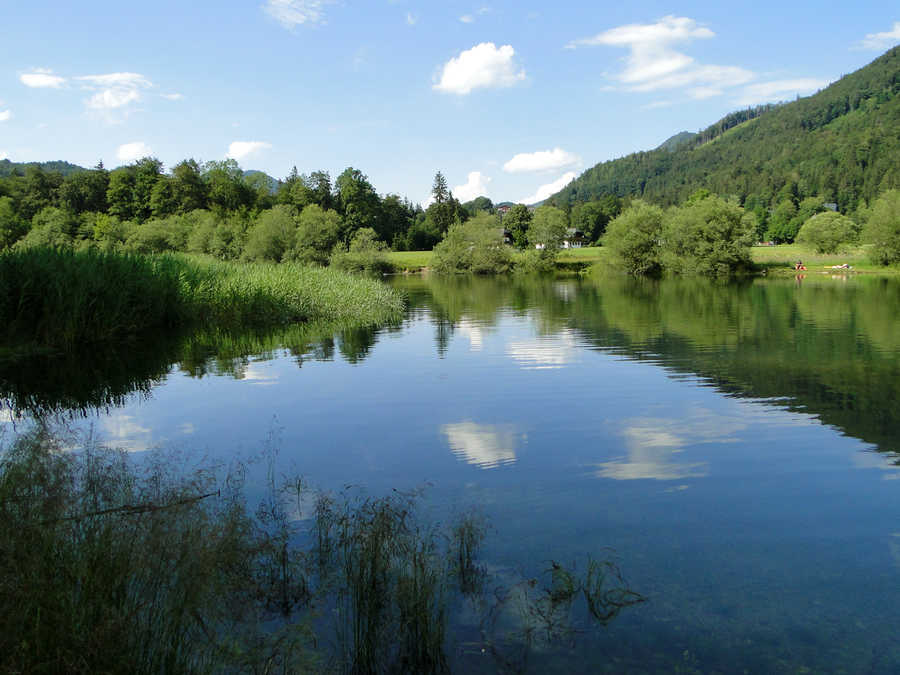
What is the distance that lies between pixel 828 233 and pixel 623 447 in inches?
3781

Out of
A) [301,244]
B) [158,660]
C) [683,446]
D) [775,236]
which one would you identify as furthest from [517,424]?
[775,236]

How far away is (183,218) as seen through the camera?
96875 millimetres

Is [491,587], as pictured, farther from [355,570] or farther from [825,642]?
[825,642]

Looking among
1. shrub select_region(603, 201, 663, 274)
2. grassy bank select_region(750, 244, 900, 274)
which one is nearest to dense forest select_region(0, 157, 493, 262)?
shrub select_region(603, 201, 663, 274)

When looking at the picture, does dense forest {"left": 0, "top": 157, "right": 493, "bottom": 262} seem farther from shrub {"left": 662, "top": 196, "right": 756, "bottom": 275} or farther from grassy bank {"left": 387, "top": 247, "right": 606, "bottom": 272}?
shrub {"left": 662, "top": 196, "right": 756, "bottom": 275}

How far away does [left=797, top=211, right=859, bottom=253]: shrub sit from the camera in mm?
90062

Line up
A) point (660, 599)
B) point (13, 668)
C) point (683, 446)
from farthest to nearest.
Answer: point (683, 446)
point (660, 599)
point (13, 668)

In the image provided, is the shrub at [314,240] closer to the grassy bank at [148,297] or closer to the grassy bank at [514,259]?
the grassy bank at [514,259]

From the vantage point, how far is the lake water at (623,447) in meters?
5.64

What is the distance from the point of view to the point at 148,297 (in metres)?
24.9

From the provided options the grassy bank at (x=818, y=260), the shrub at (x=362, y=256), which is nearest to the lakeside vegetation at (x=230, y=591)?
the shrub at (x=362, y=256)

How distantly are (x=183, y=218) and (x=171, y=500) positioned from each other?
10028cm

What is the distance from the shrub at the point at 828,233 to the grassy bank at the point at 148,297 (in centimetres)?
7737

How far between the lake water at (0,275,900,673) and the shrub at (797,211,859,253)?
75124 mm
